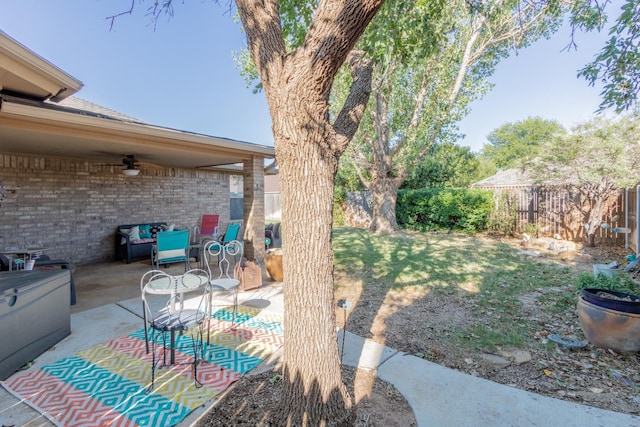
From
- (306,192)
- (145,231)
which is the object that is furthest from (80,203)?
(306,192)

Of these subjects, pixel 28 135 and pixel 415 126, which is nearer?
pixel 28 135

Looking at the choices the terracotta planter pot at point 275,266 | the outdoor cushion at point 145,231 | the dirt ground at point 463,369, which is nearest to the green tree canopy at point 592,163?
the dirt ground at point 463,369

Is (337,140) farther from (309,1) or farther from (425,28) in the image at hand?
(309,1)

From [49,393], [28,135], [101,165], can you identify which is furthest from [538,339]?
[101,165]

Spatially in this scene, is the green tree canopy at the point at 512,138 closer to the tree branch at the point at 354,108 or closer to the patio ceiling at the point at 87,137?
the patio ceiling at the point at 87,137

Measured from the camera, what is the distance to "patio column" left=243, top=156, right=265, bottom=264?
6.88m

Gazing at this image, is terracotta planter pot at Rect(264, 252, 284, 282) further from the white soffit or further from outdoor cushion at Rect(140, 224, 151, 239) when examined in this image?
outdoor cushion at Rect(140, 224, 151, 239)

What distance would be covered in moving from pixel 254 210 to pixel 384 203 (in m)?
6.95

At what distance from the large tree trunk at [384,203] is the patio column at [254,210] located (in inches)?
255

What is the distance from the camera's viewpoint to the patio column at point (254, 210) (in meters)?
6.88

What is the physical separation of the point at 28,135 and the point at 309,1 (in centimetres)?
473

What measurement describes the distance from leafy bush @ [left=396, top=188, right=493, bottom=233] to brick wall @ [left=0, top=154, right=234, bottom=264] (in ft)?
29.4

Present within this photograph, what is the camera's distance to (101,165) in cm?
800

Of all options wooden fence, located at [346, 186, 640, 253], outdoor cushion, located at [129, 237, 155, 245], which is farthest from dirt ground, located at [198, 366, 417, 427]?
wooden fence, located at [346, 186, 640, 253]
